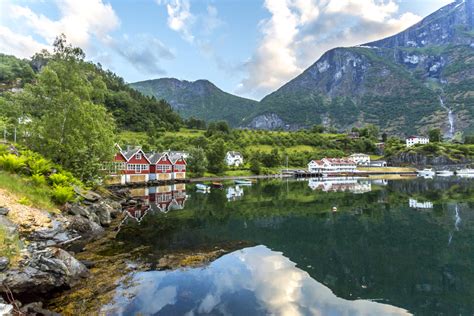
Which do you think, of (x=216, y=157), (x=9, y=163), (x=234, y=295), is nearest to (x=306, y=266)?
(x=234, y=295)

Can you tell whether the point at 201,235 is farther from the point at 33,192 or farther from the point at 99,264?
the point at 33,192

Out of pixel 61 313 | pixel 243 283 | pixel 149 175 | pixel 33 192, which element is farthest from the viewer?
pixel 149 175

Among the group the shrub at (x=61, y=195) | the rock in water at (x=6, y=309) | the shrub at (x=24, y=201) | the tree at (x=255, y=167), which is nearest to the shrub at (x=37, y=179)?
the shrub at (x=61, y=195)

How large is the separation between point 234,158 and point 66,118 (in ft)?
289

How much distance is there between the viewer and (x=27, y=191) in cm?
2134

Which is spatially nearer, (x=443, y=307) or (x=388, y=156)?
(x=443, y=307)

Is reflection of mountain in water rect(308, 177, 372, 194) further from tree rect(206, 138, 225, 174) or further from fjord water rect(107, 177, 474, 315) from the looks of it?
fjord water rect(107, 177, 474, 315)

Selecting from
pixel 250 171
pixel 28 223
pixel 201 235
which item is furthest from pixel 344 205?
pixel 250 171

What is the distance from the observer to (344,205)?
1650 inches

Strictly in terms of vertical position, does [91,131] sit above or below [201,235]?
above

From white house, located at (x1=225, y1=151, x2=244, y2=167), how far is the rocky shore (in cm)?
9582

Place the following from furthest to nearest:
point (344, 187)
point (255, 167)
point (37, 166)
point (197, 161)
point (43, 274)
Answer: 1. point (255, 167)
2. point (197, 161)
3. point (344, 187)
4. point (37, 166)
5. point (43, 274)

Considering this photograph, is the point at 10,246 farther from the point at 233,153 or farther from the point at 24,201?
the point at 233,153

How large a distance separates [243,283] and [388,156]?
516 feet
